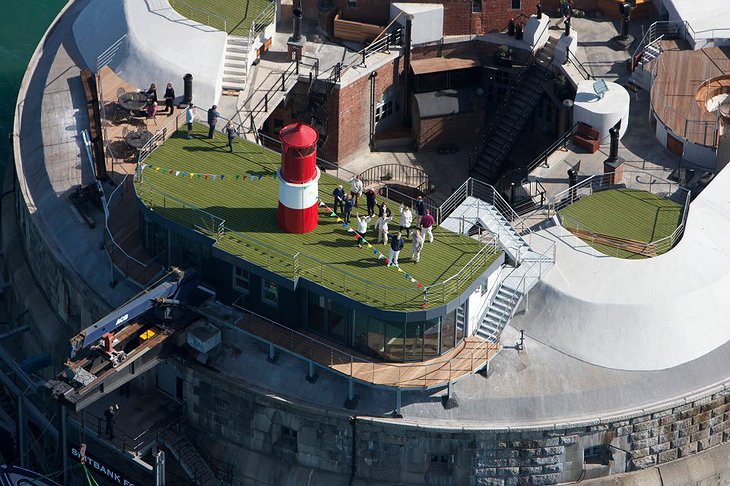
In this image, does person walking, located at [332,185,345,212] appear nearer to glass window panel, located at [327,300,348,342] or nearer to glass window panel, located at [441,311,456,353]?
glass window panel, located at [327,300,348,342]

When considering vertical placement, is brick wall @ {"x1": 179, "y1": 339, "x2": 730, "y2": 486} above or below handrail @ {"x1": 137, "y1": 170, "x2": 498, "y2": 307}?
below

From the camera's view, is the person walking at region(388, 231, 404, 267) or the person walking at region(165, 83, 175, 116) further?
the person walking at region(165, 83, 175, 116)

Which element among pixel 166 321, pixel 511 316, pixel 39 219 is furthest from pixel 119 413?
pixel 511 316

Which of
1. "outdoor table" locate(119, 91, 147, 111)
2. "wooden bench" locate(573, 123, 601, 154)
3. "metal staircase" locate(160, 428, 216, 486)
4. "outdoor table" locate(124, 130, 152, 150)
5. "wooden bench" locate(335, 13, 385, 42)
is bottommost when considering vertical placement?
"metal staircase" locate(160, 428, 216, 486)

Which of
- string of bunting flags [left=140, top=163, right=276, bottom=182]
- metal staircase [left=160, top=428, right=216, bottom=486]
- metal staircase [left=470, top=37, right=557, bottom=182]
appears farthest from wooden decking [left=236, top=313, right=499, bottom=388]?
metal staircase [left=470, top=37, right=557, bottom=182]

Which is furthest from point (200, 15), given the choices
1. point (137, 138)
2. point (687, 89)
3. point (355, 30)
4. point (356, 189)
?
point (687, 89)

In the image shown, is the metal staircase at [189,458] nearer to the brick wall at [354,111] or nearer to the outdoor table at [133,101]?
the outdoor table at [133,101]

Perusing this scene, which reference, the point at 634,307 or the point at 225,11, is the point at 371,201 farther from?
the point at 225,11
